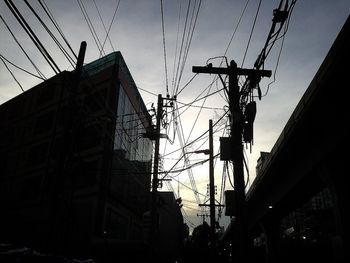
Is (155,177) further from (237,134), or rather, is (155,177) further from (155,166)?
(237,134)

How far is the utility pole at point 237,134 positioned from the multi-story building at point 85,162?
34.9 feet

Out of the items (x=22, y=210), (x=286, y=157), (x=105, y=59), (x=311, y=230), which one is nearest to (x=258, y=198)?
Result: (x=286, y=157)

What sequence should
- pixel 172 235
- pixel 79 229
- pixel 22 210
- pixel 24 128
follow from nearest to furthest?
pixel 79 229, pixel 22 210, pixel 24 128, pixel 172 235

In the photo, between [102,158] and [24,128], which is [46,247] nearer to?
[102,158]

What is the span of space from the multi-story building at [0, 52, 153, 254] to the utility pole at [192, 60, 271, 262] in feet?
34.9

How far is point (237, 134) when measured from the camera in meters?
10.6

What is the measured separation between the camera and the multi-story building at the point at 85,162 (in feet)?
86.6

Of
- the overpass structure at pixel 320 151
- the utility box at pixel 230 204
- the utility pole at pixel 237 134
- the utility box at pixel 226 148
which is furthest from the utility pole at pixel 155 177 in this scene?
the utility box at pixel 226 148

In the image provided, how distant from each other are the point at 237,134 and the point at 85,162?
12.0m

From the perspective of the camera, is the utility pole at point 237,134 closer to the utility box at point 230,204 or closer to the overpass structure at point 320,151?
the overpass structure at point 320,151

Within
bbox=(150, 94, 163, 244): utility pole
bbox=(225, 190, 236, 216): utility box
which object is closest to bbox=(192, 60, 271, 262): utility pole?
bbox=(225, 190, 236, 216): utility box

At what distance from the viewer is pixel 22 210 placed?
111ft

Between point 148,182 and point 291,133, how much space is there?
35.3 m

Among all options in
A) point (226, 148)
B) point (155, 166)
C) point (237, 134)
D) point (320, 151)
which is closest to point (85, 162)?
point (155, 166)
